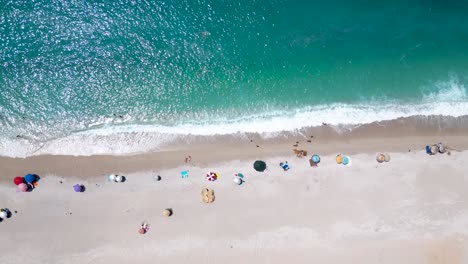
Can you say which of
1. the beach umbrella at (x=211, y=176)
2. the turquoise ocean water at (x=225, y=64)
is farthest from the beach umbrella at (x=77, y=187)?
the beach umbrella at (x=211, y=176)

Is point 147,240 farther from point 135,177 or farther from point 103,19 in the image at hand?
point 103,19

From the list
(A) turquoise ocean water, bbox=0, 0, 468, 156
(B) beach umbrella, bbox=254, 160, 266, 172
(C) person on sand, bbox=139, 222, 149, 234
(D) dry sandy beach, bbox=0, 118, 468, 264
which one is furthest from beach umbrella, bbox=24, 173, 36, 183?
(B) beach umbrella, bbox=254, 160, 266, 172

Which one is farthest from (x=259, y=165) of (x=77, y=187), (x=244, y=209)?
(x=77, y=187)

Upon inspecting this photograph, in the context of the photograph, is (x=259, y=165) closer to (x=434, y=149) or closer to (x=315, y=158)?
(x=315, y=158)

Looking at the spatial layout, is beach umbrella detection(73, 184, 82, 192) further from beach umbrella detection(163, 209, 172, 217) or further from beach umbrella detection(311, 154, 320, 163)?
beach umbrella detection(311, 154, 320, 163)

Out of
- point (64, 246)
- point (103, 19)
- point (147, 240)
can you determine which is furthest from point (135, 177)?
point (103, 19)

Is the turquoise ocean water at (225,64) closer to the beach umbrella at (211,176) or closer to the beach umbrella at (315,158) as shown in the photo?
the beach umbrella at (315,158)
